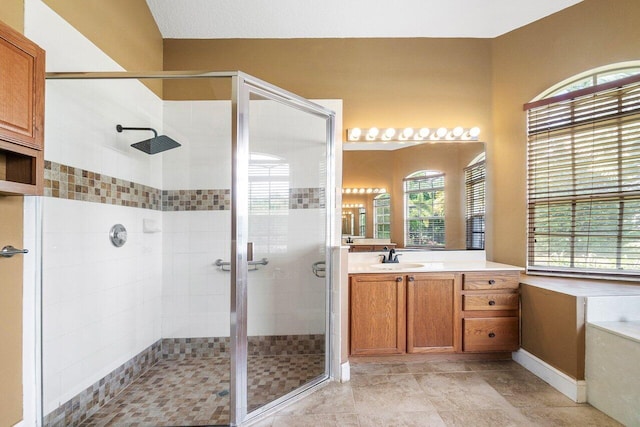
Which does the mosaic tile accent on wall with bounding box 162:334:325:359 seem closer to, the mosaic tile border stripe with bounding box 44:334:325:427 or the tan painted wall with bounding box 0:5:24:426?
the mosaic tile border stripe with bounding box 44:334:325:427

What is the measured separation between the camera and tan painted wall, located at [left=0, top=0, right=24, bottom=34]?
1285 mm

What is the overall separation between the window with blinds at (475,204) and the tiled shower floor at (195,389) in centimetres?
182

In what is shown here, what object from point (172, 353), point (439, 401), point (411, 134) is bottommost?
point (439, 401)

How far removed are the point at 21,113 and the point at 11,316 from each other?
962 mm

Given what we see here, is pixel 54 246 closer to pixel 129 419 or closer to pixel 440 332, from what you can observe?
pixel 129 419

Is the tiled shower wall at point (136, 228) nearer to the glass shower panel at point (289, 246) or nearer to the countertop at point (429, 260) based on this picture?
the glass shower panel at point (289, 246)

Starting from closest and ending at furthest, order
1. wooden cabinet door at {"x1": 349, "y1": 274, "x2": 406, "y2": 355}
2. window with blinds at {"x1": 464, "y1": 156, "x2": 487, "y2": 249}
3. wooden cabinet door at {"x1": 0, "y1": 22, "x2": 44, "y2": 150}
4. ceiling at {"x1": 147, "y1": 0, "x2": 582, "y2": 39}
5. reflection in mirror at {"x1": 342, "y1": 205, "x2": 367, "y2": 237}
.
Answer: wooden cabinet door at {"x1": 0, "y1": 22, "x2": 44, "y2": 150} → wooden cabinet door at {"x1": 349, "y1": 274, "x2": 406, "y2": 355} → ceiling at {"x1": 147, "y1": 0, "x2": 582, "y2": 39} → reflection in mirror at {"x1": 342, "y1": 205, "x2": 367, "y2": 237} → window with blinds at {"x1": 464, "y1": 156, "x2": 487, "y2": 249}

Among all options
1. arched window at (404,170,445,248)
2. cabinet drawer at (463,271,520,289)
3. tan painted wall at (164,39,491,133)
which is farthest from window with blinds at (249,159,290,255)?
cabinet drawer at (463,271,520,289)

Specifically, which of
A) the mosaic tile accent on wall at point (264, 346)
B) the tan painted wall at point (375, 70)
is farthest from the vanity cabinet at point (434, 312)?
the tan painted wall at point (375, 70)

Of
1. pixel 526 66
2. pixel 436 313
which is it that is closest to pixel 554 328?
pixel 436 313

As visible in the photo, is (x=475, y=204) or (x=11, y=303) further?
(x=475, y=204)

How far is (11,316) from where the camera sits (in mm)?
1363

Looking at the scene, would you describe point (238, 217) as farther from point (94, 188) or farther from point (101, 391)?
point (101, 391)

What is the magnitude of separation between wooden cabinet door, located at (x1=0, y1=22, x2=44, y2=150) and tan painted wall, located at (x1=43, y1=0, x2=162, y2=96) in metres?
0.50
